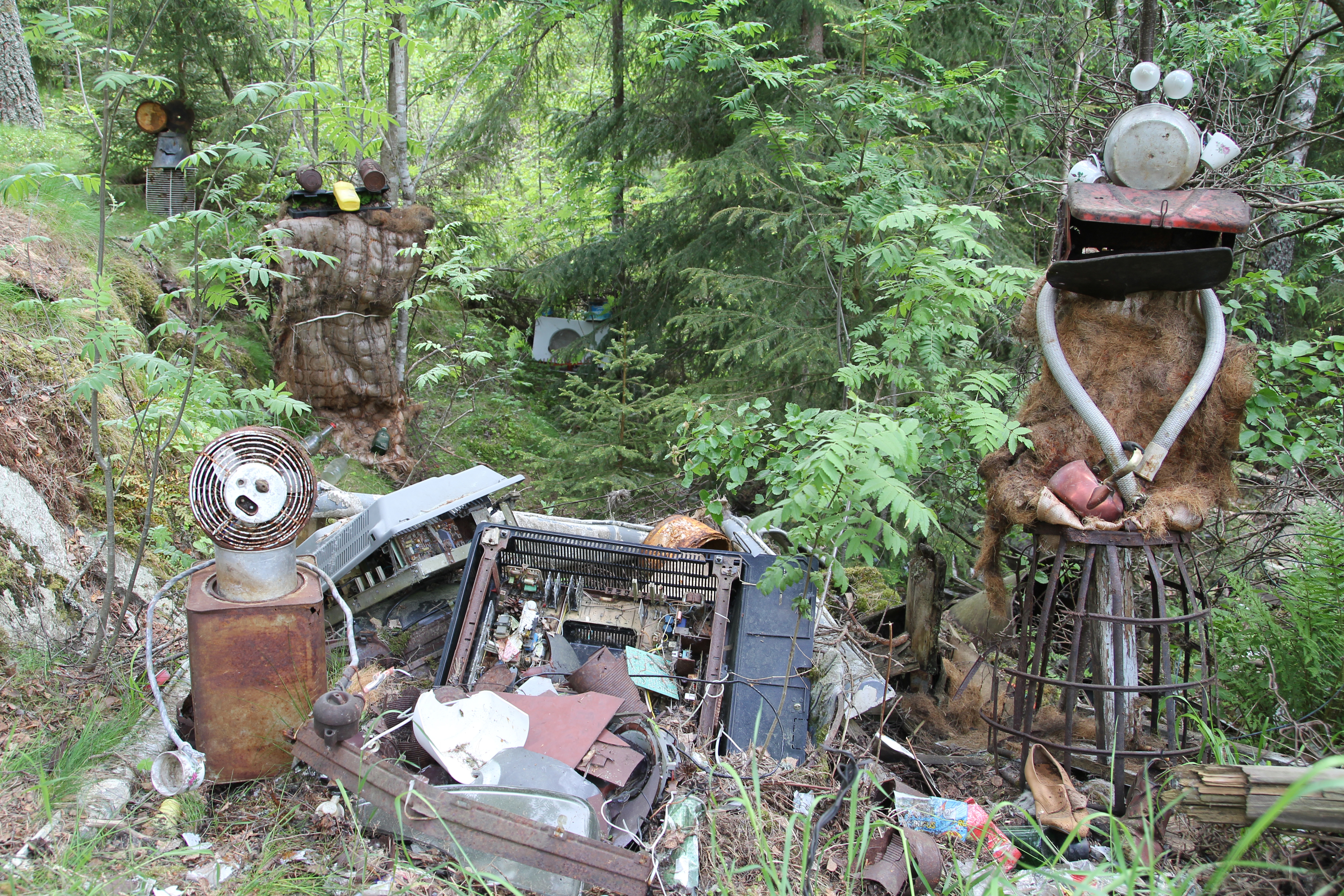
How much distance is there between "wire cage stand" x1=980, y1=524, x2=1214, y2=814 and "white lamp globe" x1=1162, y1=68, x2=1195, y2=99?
1.50 m

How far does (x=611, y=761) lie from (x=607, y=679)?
421 mm

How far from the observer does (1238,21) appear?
475cm

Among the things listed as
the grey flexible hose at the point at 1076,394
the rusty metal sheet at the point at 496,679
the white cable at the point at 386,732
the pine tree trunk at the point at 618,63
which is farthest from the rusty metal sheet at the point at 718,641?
the pine tree trunk at the point at 618,63

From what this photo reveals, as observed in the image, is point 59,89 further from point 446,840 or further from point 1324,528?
point 1324,528

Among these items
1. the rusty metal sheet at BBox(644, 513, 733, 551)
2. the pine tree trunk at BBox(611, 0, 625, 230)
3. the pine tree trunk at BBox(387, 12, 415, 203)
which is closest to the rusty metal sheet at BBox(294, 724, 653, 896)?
the rusty metal sheet at BBox(644, 513, 733, 551)

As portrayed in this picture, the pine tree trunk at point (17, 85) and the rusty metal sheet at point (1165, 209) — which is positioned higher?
the pine tree trunk at point (17, 85)

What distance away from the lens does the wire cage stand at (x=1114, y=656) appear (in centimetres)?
259

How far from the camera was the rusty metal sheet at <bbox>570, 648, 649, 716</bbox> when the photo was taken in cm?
299

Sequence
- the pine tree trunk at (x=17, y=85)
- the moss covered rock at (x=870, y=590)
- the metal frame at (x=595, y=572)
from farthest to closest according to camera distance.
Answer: the pine tree trunk at (x=17, y=85), the moss covered rock at (x=870, y=590), the metal frame at (x=595, y=572)

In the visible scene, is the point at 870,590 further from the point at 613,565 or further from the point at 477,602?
the point at 477,602

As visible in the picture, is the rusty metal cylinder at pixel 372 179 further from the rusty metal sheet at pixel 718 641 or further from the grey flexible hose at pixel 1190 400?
the grey flexible hose at pixel 1190 400

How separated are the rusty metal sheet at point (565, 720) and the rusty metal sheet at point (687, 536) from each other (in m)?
0.95

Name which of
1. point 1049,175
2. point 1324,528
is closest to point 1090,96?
point 1049,175

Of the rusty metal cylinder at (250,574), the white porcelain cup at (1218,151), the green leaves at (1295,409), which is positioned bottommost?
the rusty metal cylinder at (250,574)
